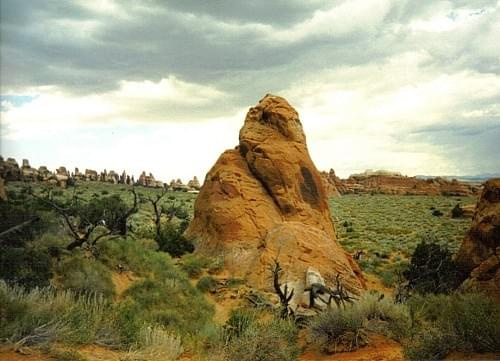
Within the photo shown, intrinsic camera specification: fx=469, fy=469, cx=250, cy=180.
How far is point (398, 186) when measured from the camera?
3265 inches

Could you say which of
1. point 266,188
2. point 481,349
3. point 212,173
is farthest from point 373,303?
point 212,173

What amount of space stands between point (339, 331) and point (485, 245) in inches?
320

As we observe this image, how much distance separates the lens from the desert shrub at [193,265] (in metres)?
15.6

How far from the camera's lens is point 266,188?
18.4 meters

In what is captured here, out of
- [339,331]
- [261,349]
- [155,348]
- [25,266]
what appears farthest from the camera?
[25,266]

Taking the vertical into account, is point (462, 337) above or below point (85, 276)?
below

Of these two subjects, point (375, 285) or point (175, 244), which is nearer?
point (375, 285)

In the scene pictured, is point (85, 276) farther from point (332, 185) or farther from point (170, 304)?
point (332, 185)

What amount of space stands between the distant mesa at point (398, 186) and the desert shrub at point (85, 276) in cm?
6130

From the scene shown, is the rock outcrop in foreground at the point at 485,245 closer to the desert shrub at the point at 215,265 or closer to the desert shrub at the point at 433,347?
the desert shrub at the point at 433,347

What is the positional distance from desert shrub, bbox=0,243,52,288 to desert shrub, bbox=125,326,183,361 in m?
2.72

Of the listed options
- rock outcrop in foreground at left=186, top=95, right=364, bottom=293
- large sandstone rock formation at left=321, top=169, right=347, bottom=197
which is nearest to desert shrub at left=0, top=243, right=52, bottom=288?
rock outcrop in foreground at left=186, top=95, right=364, bottom=293

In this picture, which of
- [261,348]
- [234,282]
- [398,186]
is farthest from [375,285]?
[398,186]

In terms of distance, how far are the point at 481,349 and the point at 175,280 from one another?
8.56m
